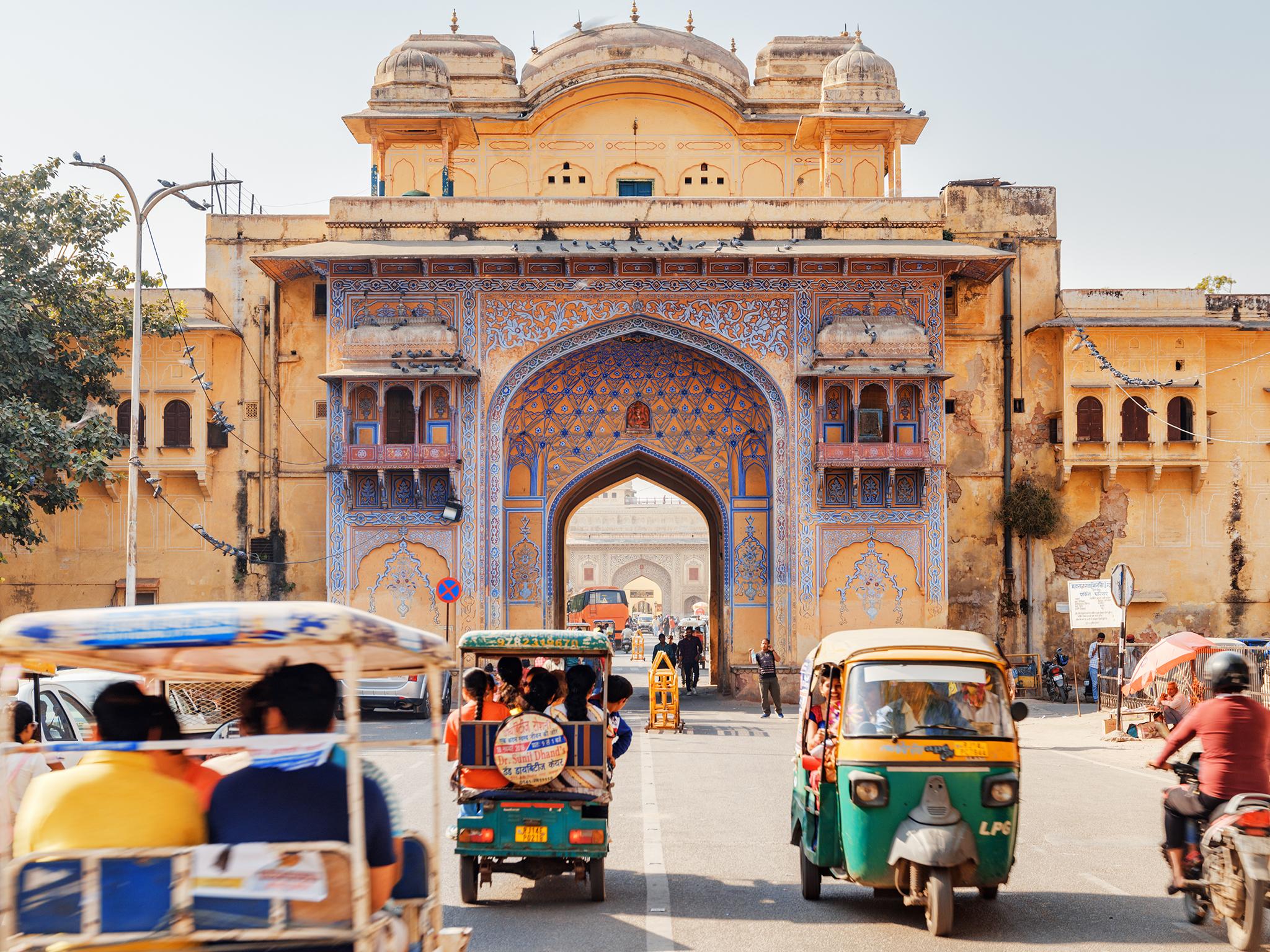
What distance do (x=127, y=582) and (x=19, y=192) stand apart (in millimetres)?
6702

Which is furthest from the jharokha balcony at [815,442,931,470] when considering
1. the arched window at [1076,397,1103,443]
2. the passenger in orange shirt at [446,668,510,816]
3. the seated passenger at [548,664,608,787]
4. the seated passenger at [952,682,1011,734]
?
the seated passenger at [952,682,1011,734]

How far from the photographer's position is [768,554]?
26000mm

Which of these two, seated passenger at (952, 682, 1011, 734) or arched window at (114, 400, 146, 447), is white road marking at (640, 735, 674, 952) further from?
arched window at (114, 400, 146, 447)

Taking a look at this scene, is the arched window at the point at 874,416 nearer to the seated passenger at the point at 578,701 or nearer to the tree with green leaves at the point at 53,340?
the tree with green leaves at the point at 53,340

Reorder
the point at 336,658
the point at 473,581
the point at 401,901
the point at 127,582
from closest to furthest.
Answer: the point at 401,901 → the point at 336,658 → the point at 127,582 → the point at 473,581

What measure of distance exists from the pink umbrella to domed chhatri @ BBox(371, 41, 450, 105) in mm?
16982

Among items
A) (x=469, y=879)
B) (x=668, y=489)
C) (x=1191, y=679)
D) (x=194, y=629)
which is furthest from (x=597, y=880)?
(x=668, y=489)

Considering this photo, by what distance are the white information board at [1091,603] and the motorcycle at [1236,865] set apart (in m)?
12.8

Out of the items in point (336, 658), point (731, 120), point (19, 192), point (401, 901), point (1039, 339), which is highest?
point (731, 120)

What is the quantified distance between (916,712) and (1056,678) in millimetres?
19071

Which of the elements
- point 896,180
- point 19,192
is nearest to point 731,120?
point 896,180

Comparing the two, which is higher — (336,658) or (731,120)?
(731,120)

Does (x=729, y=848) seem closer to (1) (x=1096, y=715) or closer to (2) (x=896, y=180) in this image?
(1) (x=1096, y=715)

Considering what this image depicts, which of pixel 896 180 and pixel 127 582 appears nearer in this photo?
pixel 127 582
